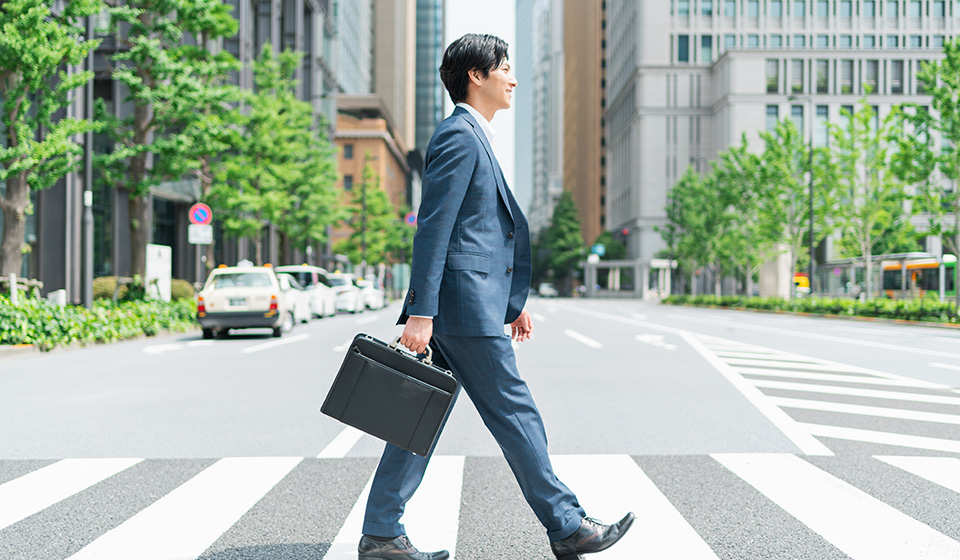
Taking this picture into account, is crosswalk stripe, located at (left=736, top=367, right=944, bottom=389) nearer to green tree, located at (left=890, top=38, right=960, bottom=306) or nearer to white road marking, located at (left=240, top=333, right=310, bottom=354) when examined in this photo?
white road marking, located at (left=240, top=333, right=310, bottom=354)

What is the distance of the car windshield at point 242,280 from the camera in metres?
16.2

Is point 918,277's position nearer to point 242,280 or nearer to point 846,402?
point 242,280

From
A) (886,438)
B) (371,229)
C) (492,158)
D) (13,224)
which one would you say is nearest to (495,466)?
(492,158)

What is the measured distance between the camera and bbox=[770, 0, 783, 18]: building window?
238 feet

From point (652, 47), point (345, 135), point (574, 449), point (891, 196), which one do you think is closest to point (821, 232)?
point (891, 196)

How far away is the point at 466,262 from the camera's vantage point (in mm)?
2848

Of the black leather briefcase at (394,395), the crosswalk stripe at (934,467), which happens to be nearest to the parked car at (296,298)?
the crosswalk stripe at (934,467)

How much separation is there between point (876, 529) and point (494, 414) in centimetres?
190

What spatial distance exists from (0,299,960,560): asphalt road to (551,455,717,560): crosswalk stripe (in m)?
0.02

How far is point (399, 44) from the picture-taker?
381 feet

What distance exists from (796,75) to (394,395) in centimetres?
7166

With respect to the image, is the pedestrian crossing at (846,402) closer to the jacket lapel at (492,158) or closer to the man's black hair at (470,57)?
the jacket lapel at (492,158)

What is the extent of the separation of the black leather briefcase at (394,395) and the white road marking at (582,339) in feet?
38.6

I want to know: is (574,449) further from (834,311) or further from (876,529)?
(834,311)
